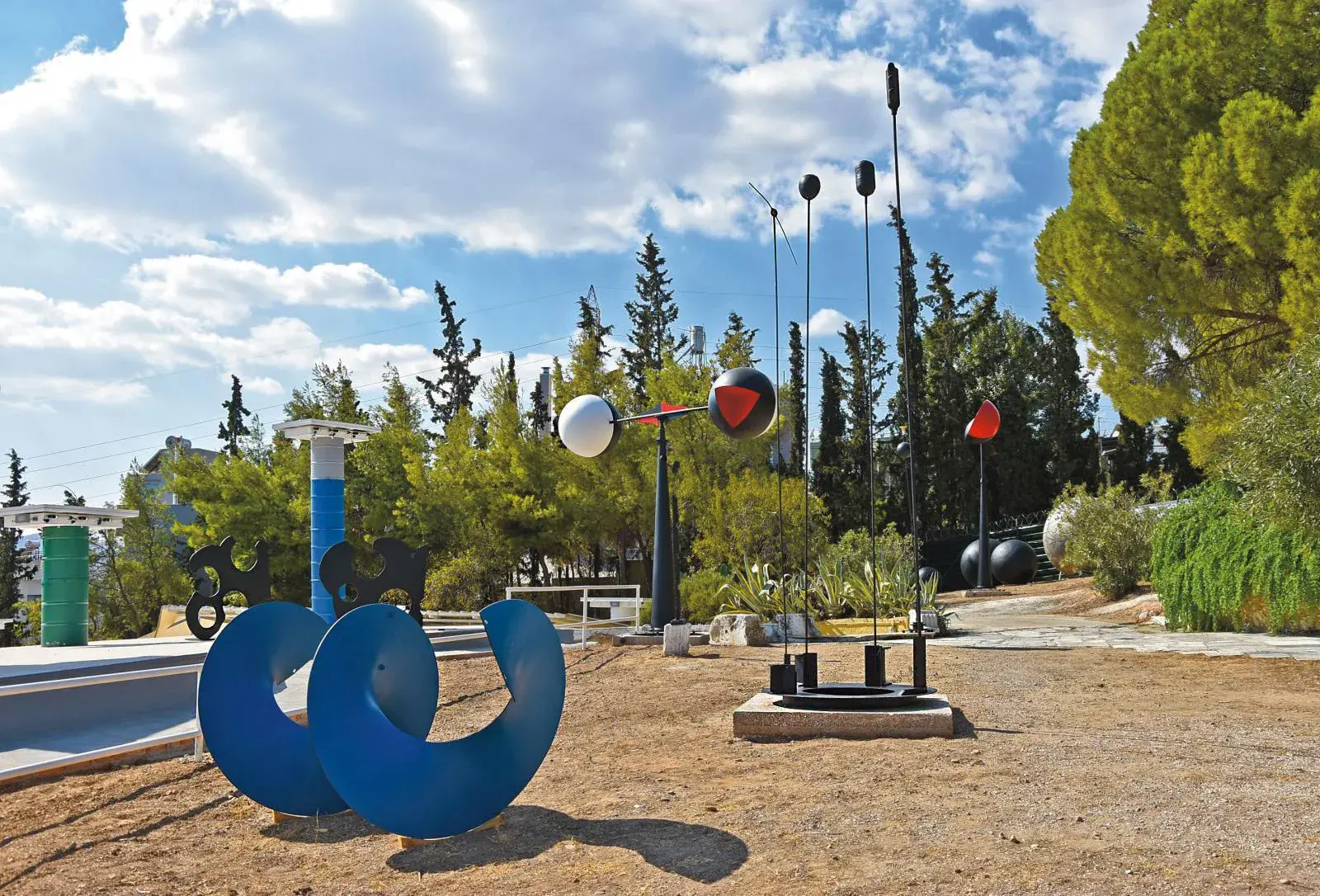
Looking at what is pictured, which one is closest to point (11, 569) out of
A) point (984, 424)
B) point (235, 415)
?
point (235, 415)

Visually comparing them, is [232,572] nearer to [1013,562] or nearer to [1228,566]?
[1228,566]

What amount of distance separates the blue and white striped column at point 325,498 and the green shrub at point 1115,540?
13222 millimetres

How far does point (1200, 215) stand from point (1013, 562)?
1069 centimetres

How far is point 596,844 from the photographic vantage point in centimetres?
417

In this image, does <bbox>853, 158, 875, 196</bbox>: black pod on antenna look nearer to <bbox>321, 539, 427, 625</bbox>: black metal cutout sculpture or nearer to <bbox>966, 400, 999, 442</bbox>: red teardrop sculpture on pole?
<bbox>321, 539, 427, 625</bbox>: black metal cutout sculpture

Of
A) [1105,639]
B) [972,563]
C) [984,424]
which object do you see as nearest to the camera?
[1105,639]

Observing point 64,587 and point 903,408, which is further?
point 903,408

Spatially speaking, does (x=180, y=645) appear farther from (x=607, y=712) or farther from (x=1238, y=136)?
(x=1238, y=136)

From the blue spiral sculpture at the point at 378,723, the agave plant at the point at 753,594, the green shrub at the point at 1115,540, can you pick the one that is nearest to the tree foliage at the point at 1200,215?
the green shrub at the point at 1115,540

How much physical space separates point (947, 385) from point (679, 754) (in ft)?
111

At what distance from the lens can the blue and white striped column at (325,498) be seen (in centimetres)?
1490

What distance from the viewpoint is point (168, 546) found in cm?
3045

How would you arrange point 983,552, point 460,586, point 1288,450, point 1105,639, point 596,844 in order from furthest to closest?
point 983,552 → point 460,586 → point 1105,639 → point 1288,450 → point 596,844

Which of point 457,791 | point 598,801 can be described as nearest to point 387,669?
point 457,791
